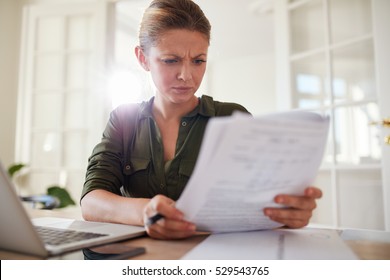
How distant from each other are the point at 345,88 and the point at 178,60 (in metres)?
1.14

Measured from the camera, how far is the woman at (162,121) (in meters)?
0.76

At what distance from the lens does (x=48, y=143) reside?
7.52ft

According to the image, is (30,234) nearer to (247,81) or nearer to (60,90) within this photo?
(60,90)

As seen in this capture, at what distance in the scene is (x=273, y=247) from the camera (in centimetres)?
44

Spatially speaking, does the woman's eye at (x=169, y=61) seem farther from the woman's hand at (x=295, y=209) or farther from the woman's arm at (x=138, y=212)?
the woman's hand at (x=295, y=209)

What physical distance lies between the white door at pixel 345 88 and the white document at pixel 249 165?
3.71ft

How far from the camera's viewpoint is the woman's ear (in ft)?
2.81

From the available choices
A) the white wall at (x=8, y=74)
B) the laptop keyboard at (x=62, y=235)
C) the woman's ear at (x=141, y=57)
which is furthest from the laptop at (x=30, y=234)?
the white wall at (x=8, y=74)

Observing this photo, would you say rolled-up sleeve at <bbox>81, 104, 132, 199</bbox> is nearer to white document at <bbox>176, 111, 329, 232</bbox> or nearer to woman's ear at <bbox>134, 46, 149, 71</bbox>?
woman's ear at <bbox>134, 46, 149, 71</bbox>

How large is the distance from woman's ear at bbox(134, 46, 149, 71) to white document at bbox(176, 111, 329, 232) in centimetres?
51

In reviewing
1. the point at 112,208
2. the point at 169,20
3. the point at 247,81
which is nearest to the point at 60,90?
the point at 169,20

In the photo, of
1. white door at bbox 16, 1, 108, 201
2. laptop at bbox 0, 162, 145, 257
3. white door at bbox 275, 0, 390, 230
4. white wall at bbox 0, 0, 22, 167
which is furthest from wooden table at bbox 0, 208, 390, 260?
white wall at bbox 0, 0, 22, 167

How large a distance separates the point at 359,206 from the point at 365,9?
899mm
